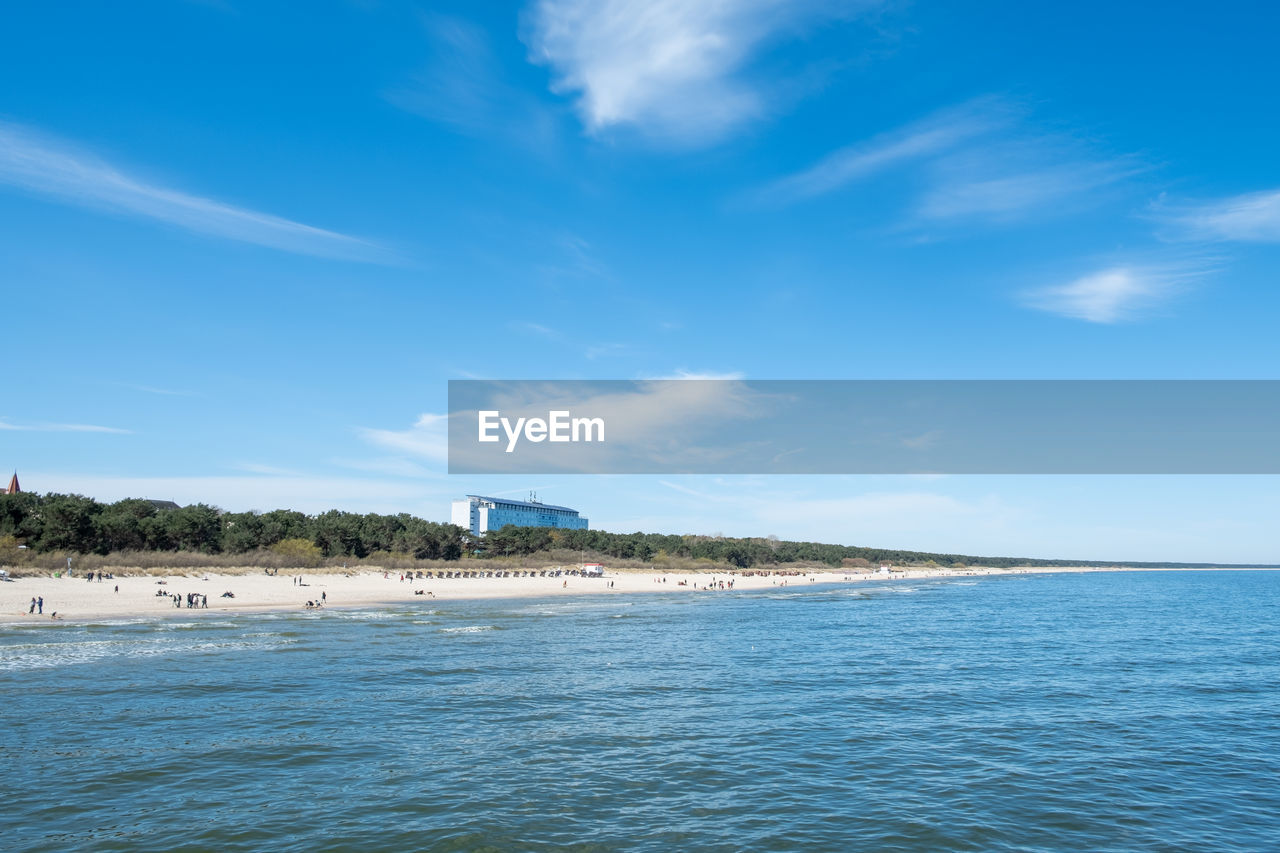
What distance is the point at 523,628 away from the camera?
54469 mm

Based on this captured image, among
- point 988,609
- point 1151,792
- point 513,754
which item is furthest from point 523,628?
point 988,609

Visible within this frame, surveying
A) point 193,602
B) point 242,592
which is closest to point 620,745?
point 193,602

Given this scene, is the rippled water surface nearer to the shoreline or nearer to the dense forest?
the shoreline

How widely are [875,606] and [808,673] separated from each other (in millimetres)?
54504

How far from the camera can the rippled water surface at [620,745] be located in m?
16.4

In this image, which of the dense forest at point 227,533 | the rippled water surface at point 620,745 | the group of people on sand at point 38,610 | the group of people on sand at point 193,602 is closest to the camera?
the rippled water surface at point 620,745

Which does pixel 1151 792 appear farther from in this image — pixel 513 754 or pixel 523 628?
pixel 523 628

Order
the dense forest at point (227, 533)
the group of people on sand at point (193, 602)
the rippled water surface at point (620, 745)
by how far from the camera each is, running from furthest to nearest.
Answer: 1. the dense forest at point (227, 533)
2. the group of people on sand at point (193, 602)
3. the rippled water surface at point (620, 745)

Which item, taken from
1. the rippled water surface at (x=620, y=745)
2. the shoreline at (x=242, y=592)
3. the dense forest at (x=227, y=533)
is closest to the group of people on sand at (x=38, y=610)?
the shoreline at (x=242, y=592)

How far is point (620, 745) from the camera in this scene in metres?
22.9

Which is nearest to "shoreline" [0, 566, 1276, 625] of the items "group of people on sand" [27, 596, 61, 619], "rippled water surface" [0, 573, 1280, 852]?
"group of people on sand" [27, 596, 61, 619]

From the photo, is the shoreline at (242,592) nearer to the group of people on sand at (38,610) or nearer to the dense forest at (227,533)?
the group of people on sand at (38,610)

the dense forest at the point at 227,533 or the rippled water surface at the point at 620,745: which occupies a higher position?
the dense forest at the point at 227,533

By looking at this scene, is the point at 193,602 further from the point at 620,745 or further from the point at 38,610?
the point at 620,745
